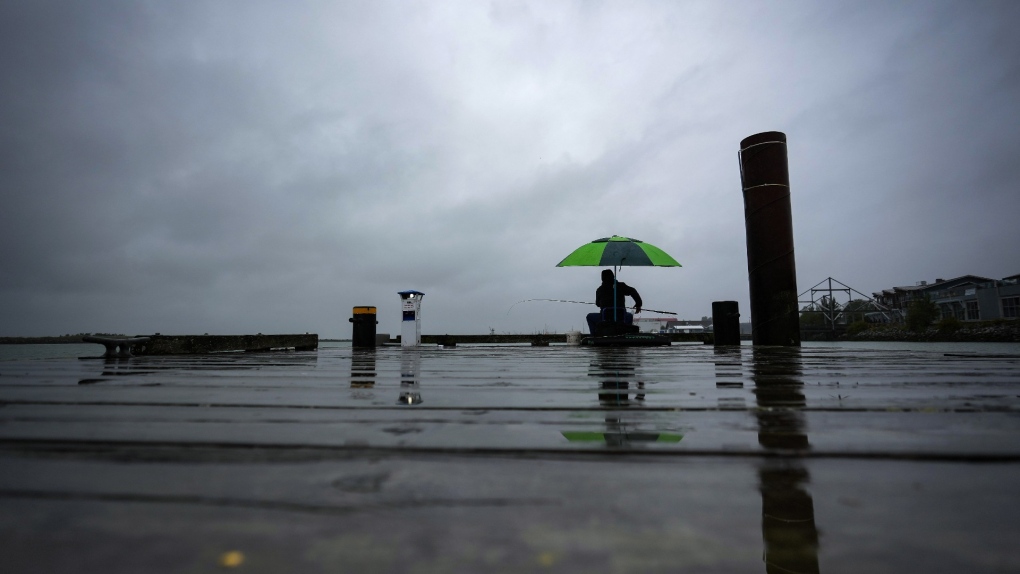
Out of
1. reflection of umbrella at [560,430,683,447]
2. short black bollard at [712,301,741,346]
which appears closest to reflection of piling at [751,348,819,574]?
reflection of umbrella at [560,430,683,447]

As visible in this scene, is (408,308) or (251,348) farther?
(408,308)

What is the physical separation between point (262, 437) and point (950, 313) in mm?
75150

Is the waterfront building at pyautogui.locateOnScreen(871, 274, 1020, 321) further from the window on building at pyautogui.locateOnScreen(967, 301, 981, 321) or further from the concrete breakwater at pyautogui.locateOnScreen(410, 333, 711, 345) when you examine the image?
the concrete breakwater at pyautogui.locateOnScreen(410, 333, 711, 345)

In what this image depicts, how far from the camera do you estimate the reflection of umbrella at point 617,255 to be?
33.4ft

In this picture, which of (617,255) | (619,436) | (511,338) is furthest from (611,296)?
(619,436)

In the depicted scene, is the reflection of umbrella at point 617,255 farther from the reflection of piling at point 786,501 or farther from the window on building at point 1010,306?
the window on building at point 1010,306

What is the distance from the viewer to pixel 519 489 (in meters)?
0.72

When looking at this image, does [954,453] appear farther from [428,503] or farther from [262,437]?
[262,437]

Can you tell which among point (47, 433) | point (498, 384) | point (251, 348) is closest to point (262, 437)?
point (47, 433)

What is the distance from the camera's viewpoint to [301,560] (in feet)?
1.68

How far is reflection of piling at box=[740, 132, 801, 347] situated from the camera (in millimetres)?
6762

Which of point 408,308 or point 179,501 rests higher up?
point 408,308

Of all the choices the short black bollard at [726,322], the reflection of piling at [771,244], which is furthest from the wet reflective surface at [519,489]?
the short black bollard at [726,322]

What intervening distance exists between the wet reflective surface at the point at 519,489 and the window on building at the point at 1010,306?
66673 mm
